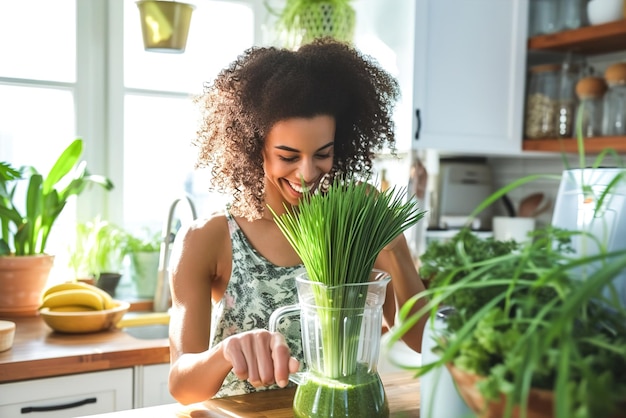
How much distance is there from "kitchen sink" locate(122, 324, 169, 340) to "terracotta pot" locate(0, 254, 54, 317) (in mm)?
306

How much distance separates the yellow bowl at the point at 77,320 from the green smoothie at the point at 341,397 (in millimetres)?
1226

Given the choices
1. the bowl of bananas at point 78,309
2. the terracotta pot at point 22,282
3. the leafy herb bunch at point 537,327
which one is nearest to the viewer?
the leafy herb bunch at point 537,327

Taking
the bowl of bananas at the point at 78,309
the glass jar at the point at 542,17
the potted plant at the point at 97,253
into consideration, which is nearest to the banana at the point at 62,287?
the bowl of bananas at the point at 78,309

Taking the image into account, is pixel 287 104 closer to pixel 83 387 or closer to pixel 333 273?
pixel 333 273

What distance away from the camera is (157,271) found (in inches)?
98.0

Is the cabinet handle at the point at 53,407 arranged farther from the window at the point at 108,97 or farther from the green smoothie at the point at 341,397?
the green smoothie at the point at 341,397

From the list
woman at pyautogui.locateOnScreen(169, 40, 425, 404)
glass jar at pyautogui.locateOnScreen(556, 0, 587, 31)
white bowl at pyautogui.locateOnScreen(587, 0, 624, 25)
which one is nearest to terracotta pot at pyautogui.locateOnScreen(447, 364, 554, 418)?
woman at pyautogui.locateOnScreen(169, 40, 425, 404)

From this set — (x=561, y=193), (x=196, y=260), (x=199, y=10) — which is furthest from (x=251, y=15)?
(x=561, y=193)

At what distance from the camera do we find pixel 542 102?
8.72ft

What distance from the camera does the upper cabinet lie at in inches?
93.3

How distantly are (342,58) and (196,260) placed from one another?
0.47m

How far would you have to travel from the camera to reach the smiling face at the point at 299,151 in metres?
1.23

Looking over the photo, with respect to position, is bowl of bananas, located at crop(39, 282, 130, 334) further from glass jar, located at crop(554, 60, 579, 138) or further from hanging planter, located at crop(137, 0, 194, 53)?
glass jar, located at crop(554, 60, 579, 138)

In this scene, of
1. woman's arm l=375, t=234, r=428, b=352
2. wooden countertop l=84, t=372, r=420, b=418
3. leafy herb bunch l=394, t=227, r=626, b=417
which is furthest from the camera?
woman's arm l=375, t=234, r=428, b=352
